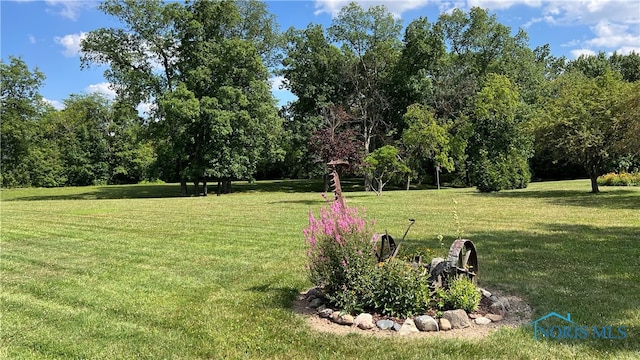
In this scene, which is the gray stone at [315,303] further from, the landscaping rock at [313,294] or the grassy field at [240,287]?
the grassy field at [240,287]

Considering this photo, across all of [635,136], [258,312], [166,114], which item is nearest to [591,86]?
[635,136]

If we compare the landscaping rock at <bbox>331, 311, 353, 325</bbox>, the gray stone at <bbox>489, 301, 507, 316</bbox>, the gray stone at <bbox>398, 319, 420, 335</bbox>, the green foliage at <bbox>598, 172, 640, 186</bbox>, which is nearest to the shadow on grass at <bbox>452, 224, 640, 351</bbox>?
the gray stone at <bbox>489, 301, 507, 316</bbox>

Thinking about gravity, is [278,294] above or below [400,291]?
below

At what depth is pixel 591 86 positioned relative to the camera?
18609mm

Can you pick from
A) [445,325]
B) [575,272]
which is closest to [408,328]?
[445,325]

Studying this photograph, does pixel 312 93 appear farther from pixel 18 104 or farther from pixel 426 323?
pixel 426 323

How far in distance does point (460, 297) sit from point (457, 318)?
25cm

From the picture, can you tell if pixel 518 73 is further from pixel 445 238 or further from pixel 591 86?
pixel 445 238

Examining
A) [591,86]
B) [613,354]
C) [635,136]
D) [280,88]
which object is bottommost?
[613,354]

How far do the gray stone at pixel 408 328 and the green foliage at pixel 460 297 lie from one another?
0.40m

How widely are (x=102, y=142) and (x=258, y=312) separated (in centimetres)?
4208

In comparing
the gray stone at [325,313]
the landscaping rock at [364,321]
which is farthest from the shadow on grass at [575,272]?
the gray stone at [325,313]

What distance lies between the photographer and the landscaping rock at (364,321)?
414cm

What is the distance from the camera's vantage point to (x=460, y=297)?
170 inches
